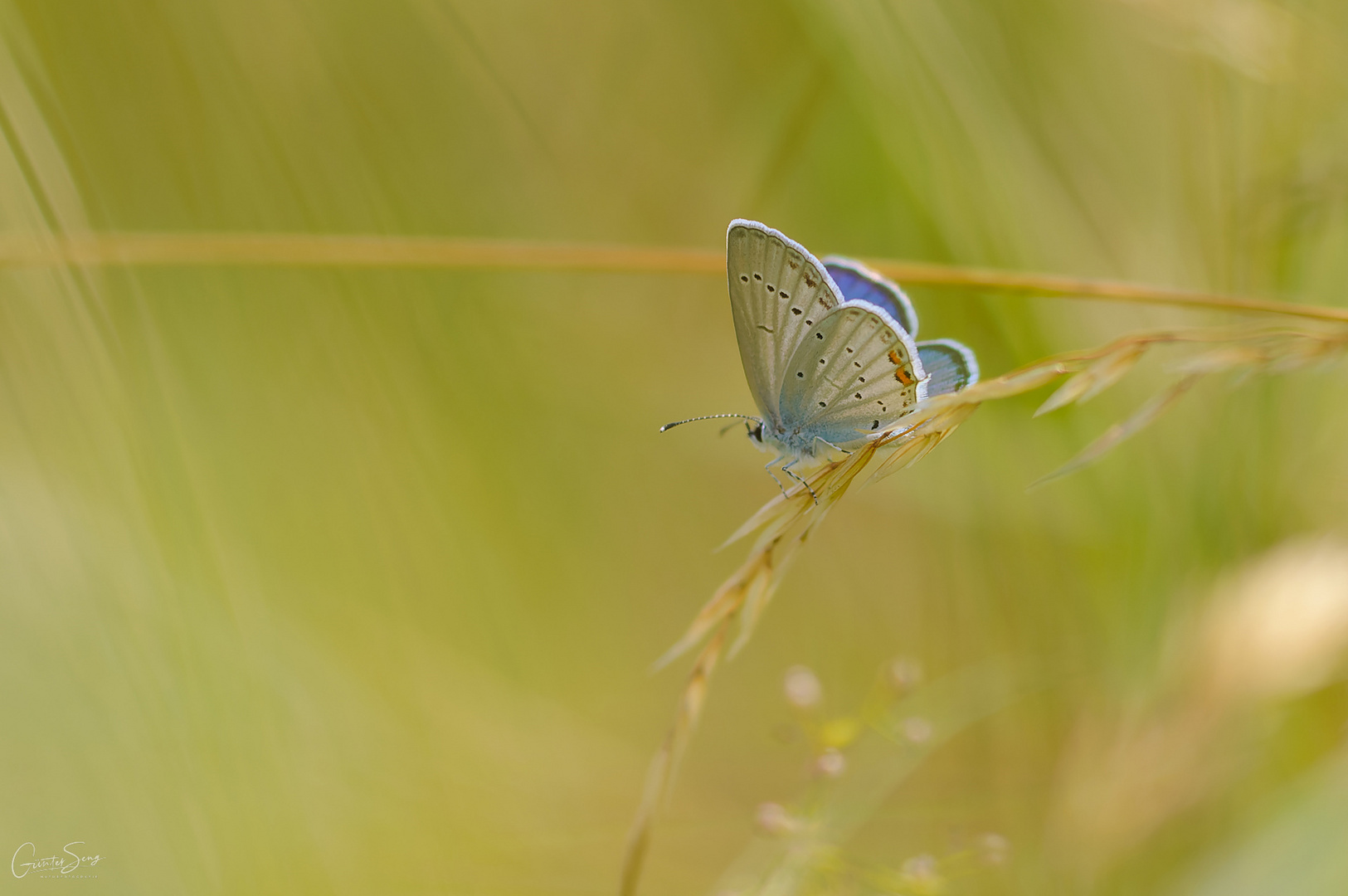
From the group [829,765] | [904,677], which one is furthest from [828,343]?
[829,765]

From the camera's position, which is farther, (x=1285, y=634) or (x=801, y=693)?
(x=1285, y=634)

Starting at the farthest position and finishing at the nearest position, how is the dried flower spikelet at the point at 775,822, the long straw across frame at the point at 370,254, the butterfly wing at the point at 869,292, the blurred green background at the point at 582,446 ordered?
the butterfly wing at the point at 869,292, the blurred green background at the point at 582,446, the long straw across frame at the point at 370,254, the dried flower spikelet at the point at 775,822

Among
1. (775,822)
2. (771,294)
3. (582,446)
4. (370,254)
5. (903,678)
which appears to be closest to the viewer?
(775,822)

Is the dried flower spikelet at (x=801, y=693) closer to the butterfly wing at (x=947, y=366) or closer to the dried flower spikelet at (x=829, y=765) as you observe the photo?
the dried flower spikelet at (x=829, y=765)

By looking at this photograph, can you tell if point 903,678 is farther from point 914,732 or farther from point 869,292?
point 869,292

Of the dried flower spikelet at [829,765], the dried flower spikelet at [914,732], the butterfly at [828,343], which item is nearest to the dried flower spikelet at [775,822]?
the dried flower spikelet at [829,765]
